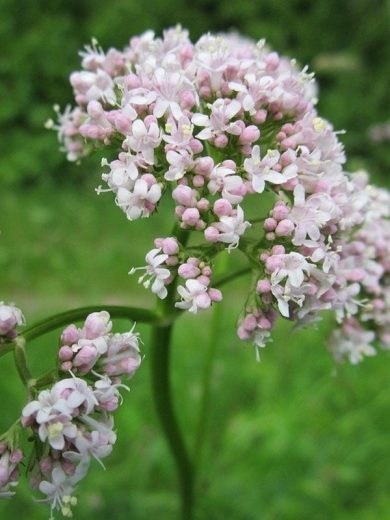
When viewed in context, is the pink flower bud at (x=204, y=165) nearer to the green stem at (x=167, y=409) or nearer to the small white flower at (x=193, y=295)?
the small white flower at (x=193, y=295)

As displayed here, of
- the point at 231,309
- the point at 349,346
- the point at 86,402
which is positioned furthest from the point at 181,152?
the point at 231,309

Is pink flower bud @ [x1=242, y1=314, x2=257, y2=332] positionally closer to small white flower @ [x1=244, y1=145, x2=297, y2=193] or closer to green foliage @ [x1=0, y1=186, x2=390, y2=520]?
small white flower @ [x1=244, y1=145, x2=297, y2=193]

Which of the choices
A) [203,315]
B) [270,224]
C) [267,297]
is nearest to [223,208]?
[270,224]

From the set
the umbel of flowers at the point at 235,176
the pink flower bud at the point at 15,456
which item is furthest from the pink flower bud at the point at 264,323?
the pink flower bud at the point at 15,456

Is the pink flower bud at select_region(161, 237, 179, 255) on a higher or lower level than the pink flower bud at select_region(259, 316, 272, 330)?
higher

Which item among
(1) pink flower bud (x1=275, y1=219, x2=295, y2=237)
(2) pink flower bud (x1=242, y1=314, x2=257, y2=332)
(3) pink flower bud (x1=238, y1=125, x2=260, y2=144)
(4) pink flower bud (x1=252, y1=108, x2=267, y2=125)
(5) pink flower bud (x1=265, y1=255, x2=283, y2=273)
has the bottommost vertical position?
(2) pink flower bud (x1=242, y1=314, x2=257, y2=332)

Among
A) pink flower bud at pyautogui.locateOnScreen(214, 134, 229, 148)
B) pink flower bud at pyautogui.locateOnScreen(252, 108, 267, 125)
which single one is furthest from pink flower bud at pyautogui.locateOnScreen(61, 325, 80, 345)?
pink flower bud at pyautogui.locateOnScreen(252, 108, 267, 125)
